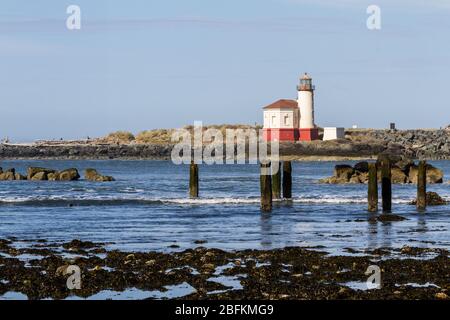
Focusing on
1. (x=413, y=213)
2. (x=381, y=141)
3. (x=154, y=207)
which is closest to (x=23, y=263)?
(x=413, y=213)

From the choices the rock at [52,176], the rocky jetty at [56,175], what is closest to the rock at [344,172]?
the rocky jetty at [56,175]

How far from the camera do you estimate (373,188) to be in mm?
36344

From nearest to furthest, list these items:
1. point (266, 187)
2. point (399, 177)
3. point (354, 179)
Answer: point (266, 187)
point (399, 177)
point (354, 179)

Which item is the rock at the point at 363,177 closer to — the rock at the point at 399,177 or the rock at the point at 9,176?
the rock at the point at 399,177

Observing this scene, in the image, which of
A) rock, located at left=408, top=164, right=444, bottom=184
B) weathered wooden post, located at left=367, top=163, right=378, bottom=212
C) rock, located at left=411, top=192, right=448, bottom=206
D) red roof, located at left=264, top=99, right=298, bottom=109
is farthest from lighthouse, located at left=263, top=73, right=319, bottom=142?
weathered wooden post, located at left=367, top=163, right=378, bottom=212

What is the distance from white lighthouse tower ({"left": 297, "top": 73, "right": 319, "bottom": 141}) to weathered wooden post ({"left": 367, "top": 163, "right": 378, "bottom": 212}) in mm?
78972

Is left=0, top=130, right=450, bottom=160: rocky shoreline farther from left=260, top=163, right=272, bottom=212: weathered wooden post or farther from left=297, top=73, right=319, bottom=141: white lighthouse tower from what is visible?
left=260, top=163, right=272, bottom=212: weathered wooden post

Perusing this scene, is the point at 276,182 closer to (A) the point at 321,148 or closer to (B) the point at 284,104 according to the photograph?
(B) the point at 284,104

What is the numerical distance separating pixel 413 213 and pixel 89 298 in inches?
833

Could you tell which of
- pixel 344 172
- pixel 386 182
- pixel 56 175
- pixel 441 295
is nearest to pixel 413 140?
pixel 344 172

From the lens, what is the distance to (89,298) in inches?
673

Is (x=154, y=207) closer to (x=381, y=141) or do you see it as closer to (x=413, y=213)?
(x=413, y=213)

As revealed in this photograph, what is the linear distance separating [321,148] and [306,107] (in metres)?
9.00

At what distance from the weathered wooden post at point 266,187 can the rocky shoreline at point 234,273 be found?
40.1 ft
